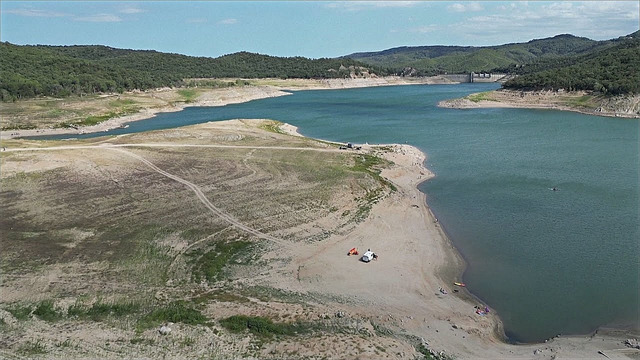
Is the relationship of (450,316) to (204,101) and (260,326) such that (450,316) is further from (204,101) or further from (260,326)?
(204,101)

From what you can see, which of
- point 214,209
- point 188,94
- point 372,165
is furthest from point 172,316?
point 188,94

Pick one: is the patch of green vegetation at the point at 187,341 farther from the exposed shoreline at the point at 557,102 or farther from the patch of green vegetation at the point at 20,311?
the exposed shoreline at the point at 557,102

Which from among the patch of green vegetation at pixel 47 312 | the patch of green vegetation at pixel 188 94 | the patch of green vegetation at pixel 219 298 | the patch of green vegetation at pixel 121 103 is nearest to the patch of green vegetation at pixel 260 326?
the patch of green vegetation at pixel 219 298

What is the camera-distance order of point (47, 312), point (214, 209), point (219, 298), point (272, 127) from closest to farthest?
point (47, 312)
point (219, 298)
point (214, 209)
point (272, 127)

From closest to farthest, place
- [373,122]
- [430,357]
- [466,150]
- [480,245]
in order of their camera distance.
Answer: [430,357] < [480,245] < [466,150] < [373,122]

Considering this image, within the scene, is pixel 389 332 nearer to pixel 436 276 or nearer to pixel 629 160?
pixel 436 276

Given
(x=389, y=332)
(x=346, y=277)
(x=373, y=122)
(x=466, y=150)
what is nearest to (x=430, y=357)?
(x=389, y=332)
